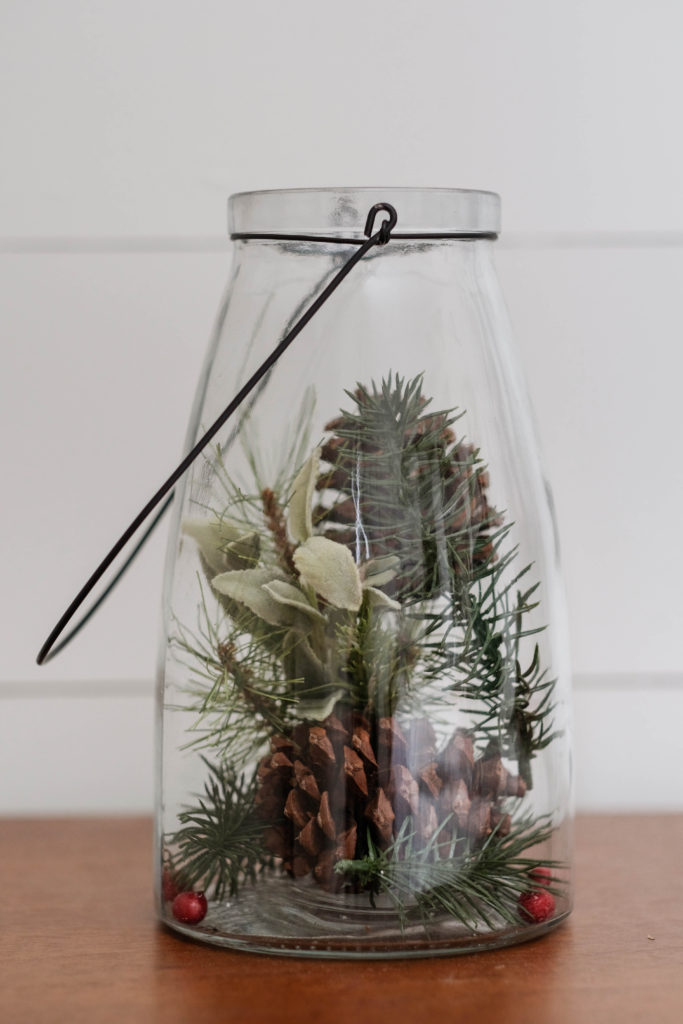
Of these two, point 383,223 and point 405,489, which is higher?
point 383,223

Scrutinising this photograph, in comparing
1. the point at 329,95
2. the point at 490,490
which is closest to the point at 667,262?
the point at 329,95

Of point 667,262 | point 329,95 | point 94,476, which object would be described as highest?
point 329,95

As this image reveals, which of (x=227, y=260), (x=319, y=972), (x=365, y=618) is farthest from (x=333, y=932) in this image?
(x=227, y=260)

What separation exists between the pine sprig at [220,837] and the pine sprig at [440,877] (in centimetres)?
5

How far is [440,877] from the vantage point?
510mm

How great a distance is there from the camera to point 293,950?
1.67 feet

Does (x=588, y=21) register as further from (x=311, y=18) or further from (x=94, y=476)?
(x=94, y=476)

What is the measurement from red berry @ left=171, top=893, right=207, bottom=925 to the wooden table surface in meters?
0.01

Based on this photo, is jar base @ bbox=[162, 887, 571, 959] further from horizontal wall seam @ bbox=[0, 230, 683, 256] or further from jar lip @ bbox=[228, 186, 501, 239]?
horizontal wall seam @ bbox=[0, 230, 683, 256]

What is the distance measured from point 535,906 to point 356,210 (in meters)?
0.32

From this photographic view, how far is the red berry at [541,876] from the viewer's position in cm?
55

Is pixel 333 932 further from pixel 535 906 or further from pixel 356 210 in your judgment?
pixel 356 210

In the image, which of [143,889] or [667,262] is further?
[667,262]

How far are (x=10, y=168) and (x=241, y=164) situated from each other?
0.51ft
